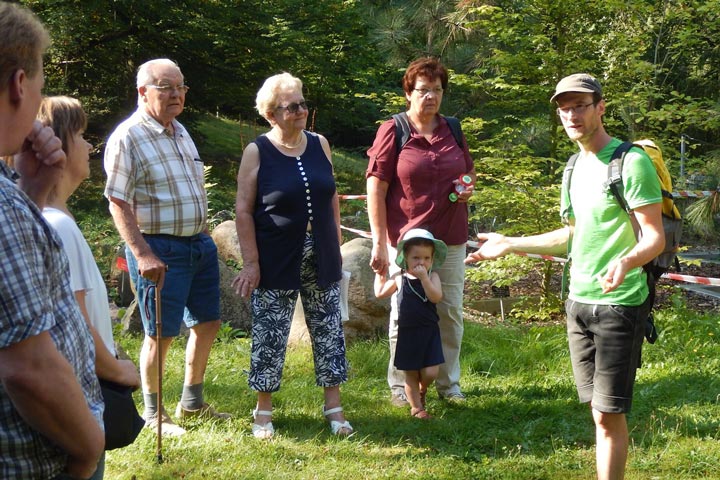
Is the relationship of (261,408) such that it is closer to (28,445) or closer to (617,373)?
(617,373)

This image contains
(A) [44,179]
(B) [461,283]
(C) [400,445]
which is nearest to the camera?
(A) [44,179]

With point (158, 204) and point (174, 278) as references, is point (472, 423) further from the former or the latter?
point (158, 204)

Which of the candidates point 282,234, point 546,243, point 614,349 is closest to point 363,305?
point 282,234

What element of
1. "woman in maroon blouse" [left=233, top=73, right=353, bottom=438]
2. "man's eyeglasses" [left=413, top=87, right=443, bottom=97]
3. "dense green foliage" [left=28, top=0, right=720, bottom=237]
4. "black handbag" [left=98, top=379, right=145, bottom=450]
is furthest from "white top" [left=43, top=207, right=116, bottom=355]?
"dense green foliage" [left=28, top=0, right=720, bottom=237]

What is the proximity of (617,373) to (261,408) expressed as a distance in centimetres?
209

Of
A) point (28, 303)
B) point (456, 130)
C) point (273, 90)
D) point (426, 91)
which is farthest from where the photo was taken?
point (456, 130)

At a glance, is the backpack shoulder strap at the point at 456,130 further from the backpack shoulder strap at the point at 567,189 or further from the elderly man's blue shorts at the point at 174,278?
the elderly man's blue shorts at the point at 174,278

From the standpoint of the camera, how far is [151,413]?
4242mm

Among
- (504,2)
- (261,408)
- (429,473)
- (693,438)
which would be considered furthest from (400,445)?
(504,2)

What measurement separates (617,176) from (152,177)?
237 centimetres

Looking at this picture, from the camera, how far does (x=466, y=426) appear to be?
14.6 feet

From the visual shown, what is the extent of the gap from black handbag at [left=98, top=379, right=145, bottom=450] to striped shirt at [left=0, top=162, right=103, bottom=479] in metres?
0.37

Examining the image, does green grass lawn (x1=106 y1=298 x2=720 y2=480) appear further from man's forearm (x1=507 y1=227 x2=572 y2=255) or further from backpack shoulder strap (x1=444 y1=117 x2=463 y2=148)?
backpack shoulder strap (x1=444 y1=117 x2=463 y2=148)

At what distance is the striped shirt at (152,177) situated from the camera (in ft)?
13.0
